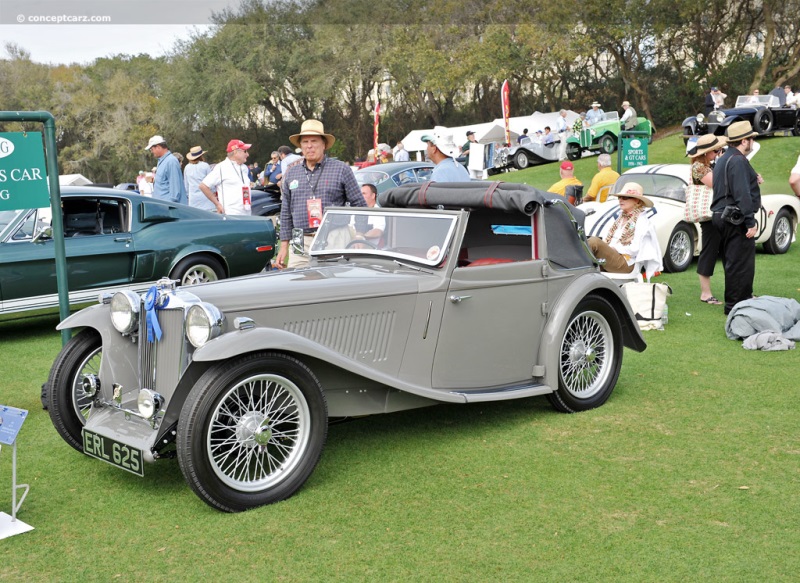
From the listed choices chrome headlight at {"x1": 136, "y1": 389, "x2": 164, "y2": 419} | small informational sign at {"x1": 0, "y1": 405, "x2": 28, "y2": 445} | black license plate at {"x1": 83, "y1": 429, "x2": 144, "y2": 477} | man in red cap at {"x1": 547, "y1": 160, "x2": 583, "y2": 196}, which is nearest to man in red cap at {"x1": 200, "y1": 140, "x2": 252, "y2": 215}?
man in red cap at {"x1": 547, "y1": 160, "x2": 583, "y2": 196}

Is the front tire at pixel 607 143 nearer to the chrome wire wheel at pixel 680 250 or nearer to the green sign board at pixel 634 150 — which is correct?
→ the green sign board at pixel 634 150

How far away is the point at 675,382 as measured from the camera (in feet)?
20.3

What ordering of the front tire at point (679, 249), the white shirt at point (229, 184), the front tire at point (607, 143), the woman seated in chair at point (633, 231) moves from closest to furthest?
the woman seated in chair at point (633, 231) → the white shirt at point (229, 184) → the front tire at point (679, 249) → the front tire at point (607, 143)

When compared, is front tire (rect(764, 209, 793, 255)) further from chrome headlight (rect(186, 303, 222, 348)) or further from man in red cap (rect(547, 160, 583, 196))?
chrome headlight (rect(186, 303, 222, 348))

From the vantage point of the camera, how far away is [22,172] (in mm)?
5574

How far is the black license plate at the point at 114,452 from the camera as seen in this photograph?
3.98m

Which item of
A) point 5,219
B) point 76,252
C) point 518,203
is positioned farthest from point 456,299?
point 5,219

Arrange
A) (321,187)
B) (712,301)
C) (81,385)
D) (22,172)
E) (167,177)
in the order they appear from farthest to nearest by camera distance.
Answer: (167,177) < (712,301) < (321,187) < (22,172) < (81,385)

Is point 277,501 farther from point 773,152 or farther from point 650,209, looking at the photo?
point 773,152

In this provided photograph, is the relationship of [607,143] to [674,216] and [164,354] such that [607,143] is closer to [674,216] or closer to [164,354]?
[674,216]

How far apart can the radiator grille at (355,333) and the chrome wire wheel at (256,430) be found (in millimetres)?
416

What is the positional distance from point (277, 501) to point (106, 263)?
17.1 feet

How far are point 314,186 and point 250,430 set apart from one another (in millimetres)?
3157

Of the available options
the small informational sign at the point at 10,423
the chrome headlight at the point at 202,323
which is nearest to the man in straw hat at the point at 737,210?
the chrome headlight at the point at 202,323
